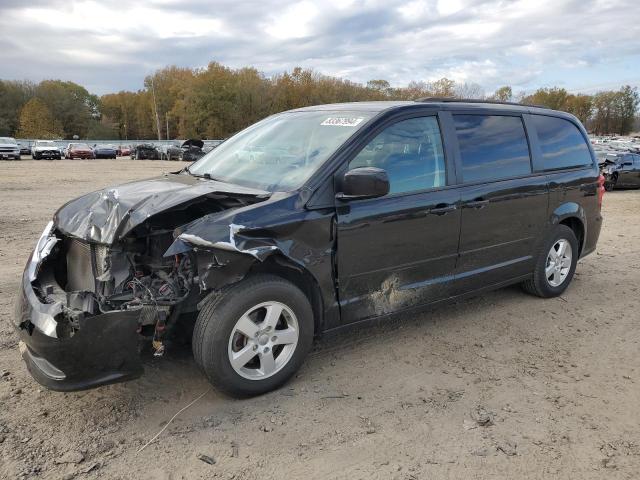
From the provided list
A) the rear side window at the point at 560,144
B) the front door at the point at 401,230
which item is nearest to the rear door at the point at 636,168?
the rear side window at the point at 560,144

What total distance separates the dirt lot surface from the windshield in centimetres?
135

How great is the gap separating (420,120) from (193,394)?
8.46 ft

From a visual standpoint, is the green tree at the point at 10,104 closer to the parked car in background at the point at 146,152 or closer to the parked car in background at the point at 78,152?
the parked car in background at the point at 78,152

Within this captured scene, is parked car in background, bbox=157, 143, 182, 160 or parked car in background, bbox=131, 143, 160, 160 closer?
parked car in background, bbox=157, 143, 182, 160

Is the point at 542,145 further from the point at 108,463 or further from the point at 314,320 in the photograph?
the point at 108,463

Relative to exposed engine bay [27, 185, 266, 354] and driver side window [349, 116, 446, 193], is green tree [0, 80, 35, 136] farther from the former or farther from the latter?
driver side window [349, 116, 446, 193]

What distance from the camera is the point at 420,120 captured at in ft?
13.3

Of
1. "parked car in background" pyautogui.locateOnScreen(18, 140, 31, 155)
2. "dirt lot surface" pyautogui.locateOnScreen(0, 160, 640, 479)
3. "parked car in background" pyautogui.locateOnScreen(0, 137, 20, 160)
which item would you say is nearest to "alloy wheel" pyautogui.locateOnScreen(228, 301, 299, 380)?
"dirt lot surface" pyautogui.locateOnScreen(0, 160, 640, 479)

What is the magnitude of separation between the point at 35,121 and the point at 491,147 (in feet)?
302

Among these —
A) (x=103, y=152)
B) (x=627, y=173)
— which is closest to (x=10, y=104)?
(x=103, y=152)

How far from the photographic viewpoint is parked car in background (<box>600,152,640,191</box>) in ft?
56.2

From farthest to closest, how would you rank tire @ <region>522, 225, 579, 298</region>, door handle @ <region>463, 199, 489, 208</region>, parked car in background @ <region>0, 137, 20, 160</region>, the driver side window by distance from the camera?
parked car in background @ <region>0, 137, 20, 160</region> → tire @ <region>522, 225, 579, 298</region> → door handle @ <region>463, 199, 489, 208</region> → the driver side window

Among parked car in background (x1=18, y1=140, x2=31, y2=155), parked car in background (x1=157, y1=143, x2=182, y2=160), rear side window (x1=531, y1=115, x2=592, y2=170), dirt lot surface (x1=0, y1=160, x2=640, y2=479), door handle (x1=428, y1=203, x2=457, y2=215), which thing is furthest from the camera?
parked car in background (x1=18, y1=140, x2=31, y2=155)

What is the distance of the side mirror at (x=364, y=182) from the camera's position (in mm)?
3305
